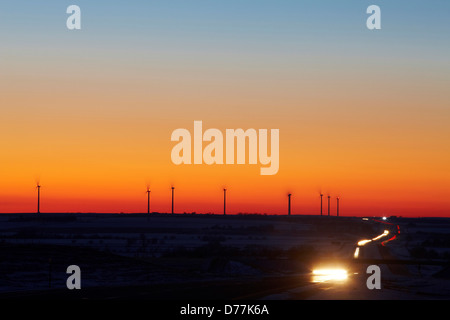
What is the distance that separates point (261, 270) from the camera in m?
48.2

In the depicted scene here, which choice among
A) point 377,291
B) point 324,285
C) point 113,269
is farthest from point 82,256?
point 377,291

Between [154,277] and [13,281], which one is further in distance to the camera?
[154,277]

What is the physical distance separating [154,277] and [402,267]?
21.2 m

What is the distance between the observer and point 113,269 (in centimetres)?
4356
